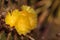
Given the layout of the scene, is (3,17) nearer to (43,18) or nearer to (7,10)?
(7,10)

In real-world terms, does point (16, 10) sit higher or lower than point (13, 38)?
higher

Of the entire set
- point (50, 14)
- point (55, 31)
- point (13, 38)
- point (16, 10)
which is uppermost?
point (50, 14)

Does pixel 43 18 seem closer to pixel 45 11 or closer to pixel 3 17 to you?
pixel 45 11

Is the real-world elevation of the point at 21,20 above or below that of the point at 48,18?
below

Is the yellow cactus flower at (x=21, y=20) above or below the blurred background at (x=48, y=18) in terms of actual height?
below

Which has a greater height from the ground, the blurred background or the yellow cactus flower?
the blurred background

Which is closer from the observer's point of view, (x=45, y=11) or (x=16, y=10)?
(x=16, y=10)

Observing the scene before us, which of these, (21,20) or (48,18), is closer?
(21,20)

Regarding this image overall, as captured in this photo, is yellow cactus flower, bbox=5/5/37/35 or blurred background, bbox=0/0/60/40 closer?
yellow cactus flower, bbox=5/5/37/35

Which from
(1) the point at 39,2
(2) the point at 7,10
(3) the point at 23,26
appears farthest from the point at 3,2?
(1) the point at 39,2

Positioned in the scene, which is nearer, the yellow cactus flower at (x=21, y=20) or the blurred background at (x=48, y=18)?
the yellow cactus flower at (x=21, y=20)
